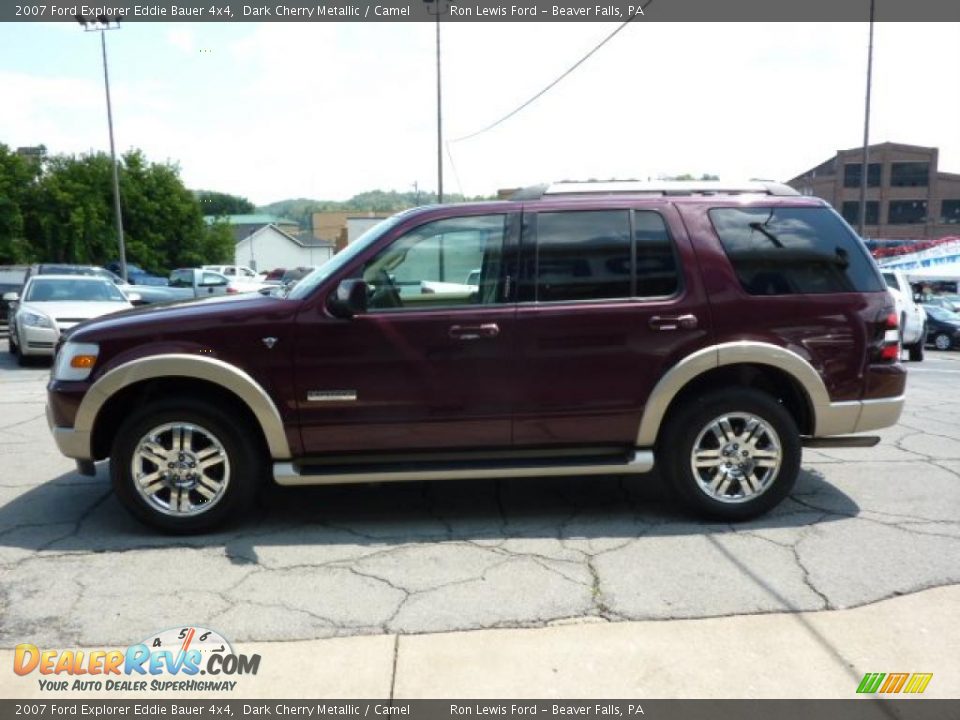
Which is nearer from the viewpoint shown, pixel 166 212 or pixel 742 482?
pixel 742 482

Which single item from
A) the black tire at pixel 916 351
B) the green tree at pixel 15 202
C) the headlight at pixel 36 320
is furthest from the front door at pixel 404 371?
the green tree at pixel 15 202

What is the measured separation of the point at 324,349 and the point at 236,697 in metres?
1.91

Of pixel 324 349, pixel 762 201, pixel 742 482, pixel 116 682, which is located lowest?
pixel 116 682

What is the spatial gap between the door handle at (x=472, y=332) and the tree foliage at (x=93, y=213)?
129ft

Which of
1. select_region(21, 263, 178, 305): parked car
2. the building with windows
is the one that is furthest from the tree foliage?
the building with windows

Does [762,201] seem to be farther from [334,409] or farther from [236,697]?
[236,697]

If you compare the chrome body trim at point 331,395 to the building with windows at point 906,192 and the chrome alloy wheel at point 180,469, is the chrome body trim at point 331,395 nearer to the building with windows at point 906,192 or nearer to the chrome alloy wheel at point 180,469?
the chrome alloy wheel at point 180,469

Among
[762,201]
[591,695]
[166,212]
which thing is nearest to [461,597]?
[591,695]

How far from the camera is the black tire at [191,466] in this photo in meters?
4.11

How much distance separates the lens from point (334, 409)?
417 centimetres

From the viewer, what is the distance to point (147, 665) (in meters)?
2.98

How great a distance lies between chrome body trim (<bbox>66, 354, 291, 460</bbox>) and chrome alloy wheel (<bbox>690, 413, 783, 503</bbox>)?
245 cm
